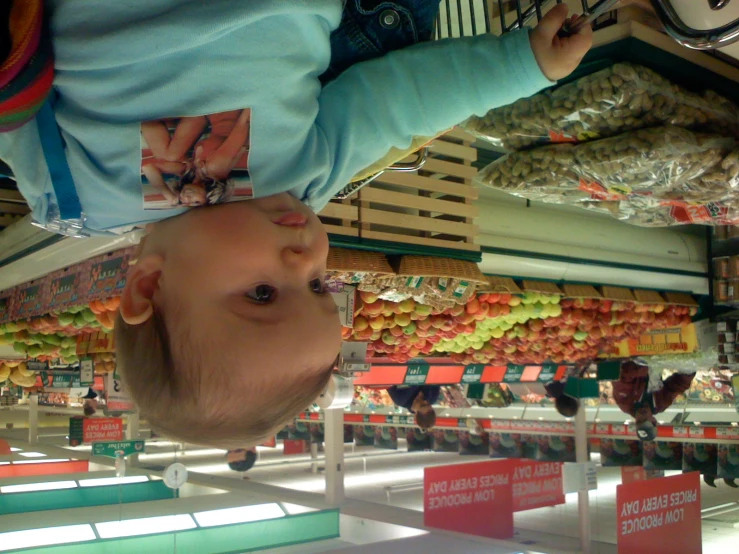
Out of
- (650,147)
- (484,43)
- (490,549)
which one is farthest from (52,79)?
(490,549)

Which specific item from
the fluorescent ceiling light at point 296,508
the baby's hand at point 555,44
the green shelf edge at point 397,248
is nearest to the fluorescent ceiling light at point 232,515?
the fluorescent ceiling light at point 296,508

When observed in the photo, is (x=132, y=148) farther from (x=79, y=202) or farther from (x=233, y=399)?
(x=233, y=399)

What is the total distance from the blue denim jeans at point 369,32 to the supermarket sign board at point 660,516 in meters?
4.60

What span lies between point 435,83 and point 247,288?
13.5 inches

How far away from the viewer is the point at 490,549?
461cm

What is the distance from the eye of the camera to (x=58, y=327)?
213 inches

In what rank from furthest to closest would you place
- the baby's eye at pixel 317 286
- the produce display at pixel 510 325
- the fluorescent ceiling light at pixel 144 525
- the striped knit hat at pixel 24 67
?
the fluorescent ceiling light at pixel 144 525 → the produce display at pixel 510 325 → the baby's eye at pixel 317 286 → the striped knit hat at pixel 24 67

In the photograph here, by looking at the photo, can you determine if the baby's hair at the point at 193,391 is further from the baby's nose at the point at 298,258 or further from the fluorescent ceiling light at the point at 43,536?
the fluorescent ceiling light at the point at 43,536

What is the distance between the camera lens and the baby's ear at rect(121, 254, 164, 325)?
77 cm

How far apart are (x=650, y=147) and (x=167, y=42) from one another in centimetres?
179

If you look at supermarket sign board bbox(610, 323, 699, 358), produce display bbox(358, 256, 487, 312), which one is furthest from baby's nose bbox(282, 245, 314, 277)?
supermarket sign board bbox(610, 323, 699, 358)

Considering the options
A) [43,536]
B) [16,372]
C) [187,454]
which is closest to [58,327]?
[43,536]

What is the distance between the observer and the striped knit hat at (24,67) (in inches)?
23.6

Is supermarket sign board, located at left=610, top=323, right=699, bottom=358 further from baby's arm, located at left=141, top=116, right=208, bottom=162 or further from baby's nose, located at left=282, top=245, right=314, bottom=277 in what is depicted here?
baby's arm, located at left=141, top=116, right=208, bottom=162
